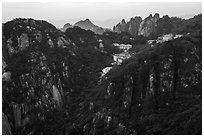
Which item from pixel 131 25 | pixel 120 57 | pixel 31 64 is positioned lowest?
pixel 120 57

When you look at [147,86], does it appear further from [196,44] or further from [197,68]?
[196,44]

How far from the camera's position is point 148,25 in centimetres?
11538

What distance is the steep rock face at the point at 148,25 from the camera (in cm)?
11212

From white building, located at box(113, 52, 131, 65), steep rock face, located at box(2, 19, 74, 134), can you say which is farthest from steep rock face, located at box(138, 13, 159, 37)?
steep rock face, located at box(2, 19, 74, 134)

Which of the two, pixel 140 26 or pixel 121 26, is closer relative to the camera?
pixel 140 26

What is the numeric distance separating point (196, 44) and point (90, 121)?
2347 cm

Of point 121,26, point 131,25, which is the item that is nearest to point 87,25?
point 121,26

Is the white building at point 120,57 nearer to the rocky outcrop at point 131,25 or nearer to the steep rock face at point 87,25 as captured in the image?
the rocky outcrop at point 131,25

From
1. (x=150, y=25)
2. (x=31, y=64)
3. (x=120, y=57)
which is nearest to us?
(x=31, y=64)

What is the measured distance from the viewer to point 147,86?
144 ft

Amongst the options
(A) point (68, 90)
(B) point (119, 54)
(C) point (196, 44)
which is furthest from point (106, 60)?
(C) point (196, 44)

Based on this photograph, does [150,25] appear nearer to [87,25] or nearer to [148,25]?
[148,25]

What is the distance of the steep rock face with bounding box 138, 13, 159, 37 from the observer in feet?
368

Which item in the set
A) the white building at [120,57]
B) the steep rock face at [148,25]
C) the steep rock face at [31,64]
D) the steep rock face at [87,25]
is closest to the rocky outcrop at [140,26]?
the steep rock face at [148,25]
